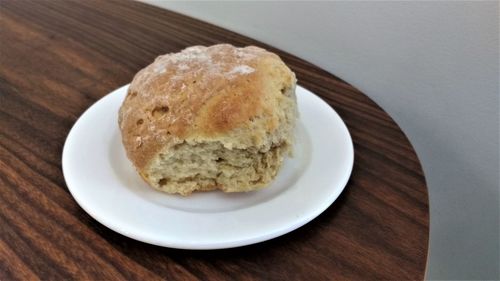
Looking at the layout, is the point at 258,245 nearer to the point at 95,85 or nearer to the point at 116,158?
the point at 116,158

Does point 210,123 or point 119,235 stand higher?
point 210,123

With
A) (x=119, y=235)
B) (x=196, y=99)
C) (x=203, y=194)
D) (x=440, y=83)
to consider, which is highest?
(x=440, y=83)

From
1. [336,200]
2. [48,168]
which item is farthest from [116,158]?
[336,200]

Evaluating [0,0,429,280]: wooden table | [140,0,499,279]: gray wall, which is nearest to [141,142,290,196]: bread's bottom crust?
[0,0,429,280]: wooden table

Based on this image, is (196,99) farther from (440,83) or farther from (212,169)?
(440,83)

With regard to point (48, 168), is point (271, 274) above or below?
above

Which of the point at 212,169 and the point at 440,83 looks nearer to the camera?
the point at 212,169

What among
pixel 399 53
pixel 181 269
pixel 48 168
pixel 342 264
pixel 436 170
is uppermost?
pixel 399 53

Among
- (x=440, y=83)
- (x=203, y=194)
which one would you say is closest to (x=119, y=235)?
(x=203, y=194)
